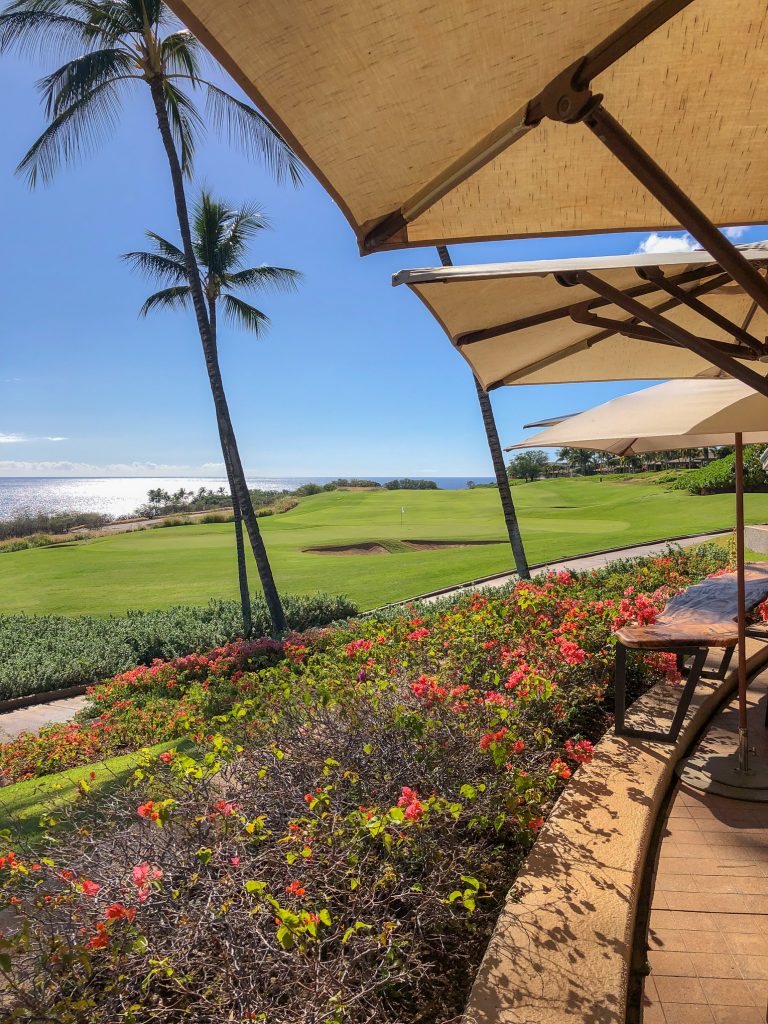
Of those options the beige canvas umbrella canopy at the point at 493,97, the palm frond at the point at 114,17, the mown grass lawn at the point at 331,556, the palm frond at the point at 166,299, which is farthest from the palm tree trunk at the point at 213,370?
the beige canvas umbrella canopy at the point at 493,97

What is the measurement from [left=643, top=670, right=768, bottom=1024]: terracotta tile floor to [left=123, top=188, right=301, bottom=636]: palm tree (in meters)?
10.1

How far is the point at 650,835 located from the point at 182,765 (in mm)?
1800

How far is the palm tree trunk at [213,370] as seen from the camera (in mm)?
9875

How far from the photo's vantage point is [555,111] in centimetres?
107

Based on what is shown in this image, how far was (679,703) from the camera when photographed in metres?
2.97

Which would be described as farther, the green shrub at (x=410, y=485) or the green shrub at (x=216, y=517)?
the green shrub at (x=410, y=485)

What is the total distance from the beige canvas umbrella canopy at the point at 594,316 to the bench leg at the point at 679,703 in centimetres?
145

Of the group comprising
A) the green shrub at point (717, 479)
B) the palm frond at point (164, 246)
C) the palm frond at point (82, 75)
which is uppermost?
the palm frond at point (82, 75)

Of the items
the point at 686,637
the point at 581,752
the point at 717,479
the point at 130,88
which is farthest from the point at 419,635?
the point at 717,479

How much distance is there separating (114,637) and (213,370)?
17.2 feet

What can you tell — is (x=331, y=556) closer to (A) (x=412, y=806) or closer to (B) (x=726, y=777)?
(B) (x=726, y=777)

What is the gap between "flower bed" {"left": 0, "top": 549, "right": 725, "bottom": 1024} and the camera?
149 cm

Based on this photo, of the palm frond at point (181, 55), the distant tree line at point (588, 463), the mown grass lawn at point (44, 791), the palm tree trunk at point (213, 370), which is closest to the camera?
the mown grass lawn at point (44, 791)

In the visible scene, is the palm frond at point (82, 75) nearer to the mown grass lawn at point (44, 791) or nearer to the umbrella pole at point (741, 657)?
the mown grass lawn at point (44, 791)
